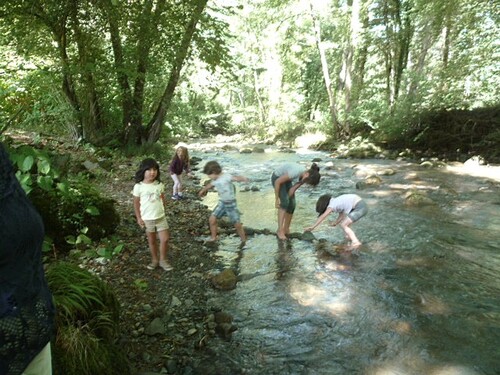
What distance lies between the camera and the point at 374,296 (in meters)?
4.83

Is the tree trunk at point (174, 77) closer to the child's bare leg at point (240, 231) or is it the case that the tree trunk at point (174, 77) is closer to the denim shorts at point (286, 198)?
the denim shorts at point (286, 198)

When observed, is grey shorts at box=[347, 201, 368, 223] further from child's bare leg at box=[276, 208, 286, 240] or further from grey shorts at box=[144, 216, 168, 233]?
grey shorts at box=[144, 216, 168, 233]

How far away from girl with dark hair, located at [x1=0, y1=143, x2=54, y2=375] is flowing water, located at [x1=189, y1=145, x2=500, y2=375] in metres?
2.55

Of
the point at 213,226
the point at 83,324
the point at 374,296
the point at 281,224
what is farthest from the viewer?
the point at 281,224

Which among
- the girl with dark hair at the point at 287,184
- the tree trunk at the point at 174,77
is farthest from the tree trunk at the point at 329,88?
the girl with dark hair at the point at 287,184

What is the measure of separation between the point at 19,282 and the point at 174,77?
12967 millimetres

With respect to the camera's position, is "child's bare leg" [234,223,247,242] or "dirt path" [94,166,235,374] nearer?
"dirt path" [94,166,235,374]

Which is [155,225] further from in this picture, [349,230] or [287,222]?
[349,230]

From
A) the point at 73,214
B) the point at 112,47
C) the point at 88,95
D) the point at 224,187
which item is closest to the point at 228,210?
the point at 224,187

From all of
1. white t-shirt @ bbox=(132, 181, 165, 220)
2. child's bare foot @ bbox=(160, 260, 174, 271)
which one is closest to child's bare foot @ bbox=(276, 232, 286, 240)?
child's bare foot @ bbox=(160, 260, 174, 271)

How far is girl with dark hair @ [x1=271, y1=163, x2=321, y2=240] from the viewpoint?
248 inches

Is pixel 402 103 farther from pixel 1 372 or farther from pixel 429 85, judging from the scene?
pixel 1 372

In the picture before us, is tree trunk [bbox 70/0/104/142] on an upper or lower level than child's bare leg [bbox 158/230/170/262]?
upper

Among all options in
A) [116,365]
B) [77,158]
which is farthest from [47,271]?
[77,158]
